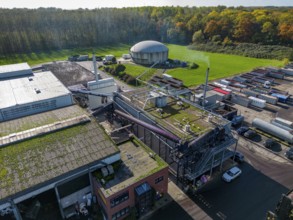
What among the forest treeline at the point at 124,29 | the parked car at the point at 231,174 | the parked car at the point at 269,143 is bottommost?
the parked car at the point at 231,174

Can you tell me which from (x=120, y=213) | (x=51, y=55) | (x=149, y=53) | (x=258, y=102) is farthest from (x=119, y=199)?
(x=51, y=55)

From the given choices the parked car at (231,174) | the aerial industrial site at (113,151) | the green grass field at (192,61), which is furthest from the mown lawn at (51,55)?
the parked car at (231,174)

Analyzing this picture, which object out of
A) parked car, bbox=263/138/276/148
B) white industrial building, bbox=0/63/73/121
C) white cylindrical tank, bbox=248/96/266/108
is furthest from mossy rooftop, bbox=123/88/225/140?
white cylindrical tank, bbox=248/96/266/108

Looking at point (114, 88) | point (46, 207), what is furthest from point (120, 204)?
point (114, 88)

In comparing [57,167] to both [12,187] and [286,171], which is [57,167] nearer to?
[12,187]

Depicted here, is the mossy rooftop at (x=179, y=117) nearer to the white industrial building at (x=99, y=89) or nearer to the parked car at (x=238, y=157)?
the parked car at (x=238, y=157)

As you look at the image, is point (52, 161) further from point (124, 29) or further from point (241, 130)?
point (124, 29)

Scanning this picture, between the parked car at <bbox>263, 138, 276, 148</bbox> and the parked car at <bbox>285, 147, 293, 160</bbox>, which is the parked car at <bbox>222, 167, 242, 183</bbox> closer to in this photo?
the parked car at <bbox>263, 138, 276, 148</bbox>
